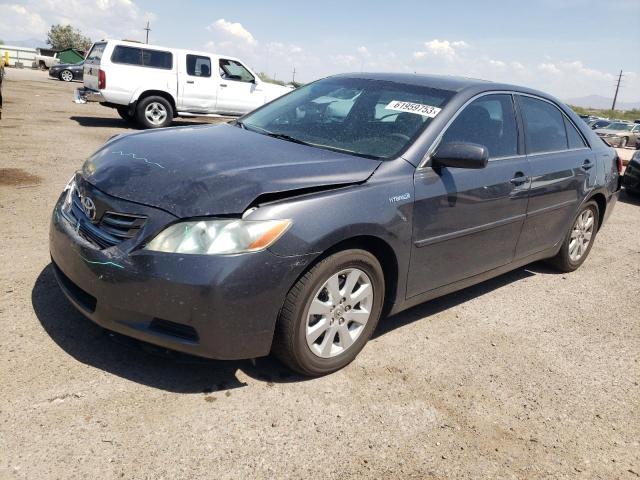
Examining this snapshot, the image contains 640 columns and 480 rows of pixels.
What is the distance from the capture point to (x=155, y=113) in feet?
41.8

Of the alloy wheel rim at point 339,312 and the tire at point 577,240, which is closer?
the alloy wheel rim at point 339,312

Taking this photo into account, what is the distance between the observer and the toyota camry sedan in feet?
8.31

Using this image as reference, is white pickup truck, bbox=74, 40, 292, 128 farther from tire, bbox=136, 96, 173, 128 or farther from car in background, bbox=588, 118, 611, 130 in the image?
car in background, bbox=588, 118, 611, 130

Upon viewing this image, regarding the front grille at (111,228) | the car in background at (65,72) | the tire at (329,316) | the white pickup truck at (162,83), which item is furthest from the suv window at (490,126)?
the car in background at (65,72)

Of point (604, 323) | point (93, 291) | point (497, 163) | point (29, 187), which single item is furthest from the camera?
point (29, 187)

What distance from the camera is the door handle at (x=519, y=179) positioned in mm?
3928

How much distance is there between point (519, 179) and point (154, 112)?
34.6 feet

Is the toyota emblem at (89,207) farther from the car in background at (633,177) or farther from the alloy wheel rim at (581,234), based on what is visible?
the car in background at (633,177)

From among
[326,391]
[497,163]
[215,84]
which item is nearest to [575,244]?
[497,163]

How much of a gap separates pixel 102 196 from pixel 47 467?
1.29 m

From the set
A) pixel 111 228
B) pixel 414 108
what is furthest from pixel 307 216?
pixel 414 108

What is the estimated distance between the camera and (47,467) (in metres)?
2.16

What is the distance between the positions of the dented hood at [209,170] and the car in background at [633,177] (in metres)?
8.40

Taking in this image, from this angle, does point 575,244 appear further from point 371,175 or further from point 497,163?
point 371,175
